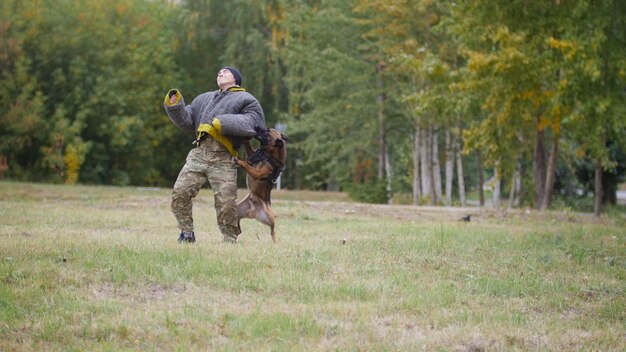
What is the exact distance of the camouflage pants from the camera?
10.4m

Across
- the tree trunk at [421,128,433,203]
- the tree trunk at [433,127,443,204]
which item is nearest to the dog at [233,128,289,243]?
the tree trunk at [421,128,433,203]

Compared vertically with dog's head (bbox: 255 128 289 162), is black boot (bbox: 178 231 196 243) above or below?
below

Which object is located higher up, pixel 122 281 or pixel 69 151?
pixel 69 151

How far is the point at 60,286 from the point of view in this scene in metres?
7.30

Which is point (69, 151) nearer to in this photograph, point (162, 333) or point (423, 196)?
point (423, 196)

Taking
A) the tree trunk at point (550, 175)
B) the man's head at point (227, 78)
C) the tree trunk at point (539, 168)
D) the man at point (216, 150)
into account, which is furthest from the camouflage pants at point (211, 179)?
the tree trunk at point (539, 168)

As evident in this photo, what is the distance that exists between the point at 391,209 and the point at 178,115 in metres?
10.9

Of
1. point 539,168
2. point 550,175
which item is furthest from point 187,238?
point 539,168

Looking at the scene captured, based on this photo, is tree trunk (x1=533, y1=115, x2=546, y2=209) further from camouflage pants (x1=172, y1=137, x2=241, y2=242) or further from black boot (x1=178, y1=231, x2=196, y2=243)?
black boot (x1=178, y1=231, x2=196, y2=243)

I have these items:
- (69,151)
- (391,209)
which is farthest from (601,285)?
(69,151)

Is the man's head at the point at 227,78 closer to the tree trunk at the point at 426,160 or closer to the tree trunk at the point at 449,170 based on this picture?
the tree trunk at the point at 449,170

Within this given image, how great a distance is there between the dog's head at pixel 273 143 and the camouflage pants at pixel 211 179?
1.45 feet

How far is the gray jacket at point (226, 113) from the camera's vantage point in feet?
32.7

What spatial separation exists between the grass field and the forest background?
25.4 feet
